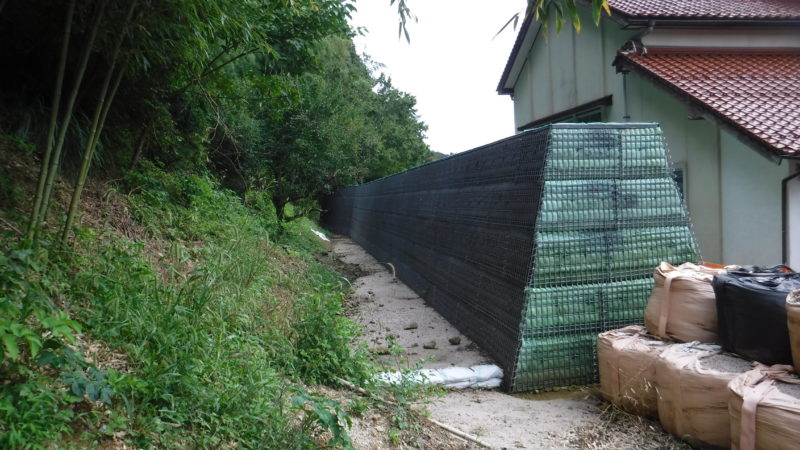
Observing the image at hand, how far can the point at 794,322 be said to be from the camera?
111 inches

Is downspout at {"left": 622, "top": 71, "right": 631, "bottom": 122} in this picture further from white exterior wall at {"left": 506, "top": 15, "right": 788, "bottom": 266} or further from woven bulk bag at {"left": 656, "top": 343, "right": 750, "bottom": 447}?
woven bulk bag at {"left": 656, "top": 343, "right": 750, "bottom": 447}

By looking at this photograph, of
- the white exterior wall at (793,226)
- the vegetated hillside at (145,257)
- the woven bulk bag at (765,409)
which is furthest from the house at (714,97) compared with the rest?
the vegetated hillside at (145,257)

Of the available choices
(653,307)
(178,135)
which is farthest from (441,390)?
(178,135)

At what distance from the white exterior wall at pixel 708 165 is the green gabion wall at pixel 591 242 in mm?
1296

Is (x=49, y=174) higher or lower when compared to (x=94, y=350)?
higher

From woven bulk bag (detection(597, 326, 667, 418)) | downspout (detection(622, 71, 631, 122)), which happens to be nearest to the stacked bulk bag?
woven bulk bag (detection(597, 326, 667, 418))

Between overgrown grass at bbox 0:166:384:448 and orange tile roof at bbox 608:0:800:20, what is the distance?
24.3 feet

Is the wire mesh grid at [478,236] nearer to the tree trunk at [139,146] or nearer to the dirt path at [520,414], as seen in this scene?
the dirt path at [520,414]

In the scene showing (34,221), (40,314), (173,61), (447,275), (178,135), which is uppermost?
(173,61)

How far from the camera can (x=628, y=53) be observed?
8.21 meters

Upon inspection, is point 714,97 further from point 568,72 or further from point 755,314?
point 755,314

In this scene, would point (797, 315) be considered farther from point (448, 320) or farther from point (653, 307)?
point (448, 320)

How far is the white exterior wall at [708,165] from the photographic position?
20.7 feet

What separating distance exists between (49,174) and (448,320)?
4494mm
